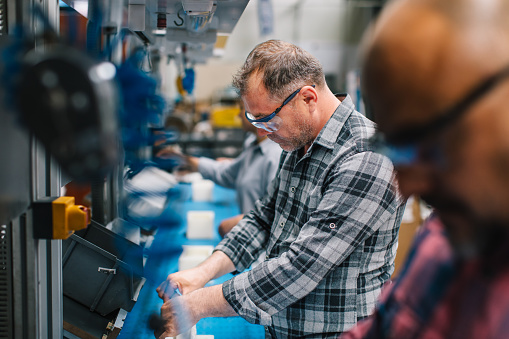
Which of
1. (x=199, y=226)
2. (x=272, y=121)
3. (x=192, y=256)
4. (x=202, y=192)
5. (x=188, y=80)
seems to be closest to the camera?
(x=272, y=121)

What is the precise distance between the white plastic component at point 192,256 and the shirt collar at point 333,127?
928mm

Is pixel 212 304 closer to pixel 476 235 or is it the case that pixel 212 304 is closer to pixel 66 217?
pixel 66 217

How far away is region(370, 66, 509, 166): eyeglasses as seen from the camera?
1.41ft

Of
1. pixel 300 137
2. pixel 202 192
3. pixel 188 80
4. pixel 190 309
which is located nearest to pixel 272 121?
pixel 300 137

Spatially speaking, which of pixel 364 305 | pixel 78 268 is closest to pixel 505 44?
pixel 364 305

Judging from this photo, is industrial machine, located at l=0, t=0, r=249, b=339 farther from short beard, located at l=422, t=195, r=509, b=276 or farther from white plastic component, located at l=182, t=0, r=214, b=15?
short beard, located at l=422, t=195, r=509, b=276

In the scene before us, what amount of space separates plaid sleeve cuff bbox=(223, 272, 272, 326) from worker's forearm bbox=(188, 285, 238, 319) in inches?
0.7

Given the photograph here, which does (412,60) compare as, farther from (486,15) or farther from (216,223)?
(216,223)

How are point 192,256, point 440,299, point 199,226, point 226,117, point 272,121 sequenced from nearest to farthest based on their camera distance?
point 440,299, point 272,121, point 192,256, point 199,226, point 226,117

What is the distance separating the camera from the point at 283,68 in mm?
1354

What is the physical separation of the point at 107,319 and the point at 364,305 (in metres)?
0.82

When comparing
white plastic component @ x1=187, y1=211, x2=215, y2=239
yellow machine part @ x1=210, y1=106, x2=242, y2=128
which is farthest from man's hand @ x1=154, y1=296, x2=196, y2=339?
yellow machine part @ x1=210, y1=106, x2=242, y2=128

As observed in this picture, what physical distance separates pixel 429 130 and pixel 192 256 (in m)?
1.73

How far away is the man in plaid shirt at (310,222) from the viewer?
119 cm
